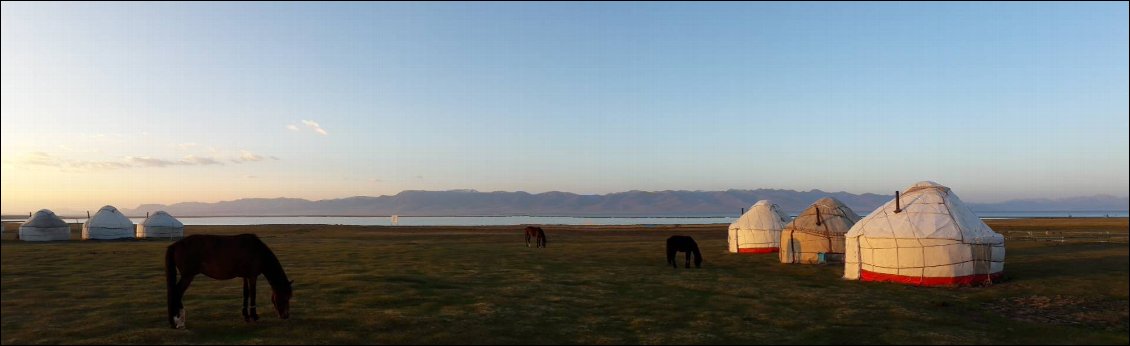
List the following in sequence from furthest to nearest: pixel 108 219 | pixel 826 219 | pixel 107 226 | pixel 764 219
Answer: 1. pixel 108 219
2. pixel 107 226
3. pixel 764 219
4. pixel 826 219

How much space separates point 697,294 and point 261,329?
42.8 ft

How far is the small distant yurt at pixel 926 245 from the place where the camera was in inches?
877

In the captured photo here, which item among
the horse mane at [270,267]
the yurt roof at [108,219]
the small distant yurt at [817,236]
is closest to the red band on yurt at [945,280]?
the small distant yurt at [817,236]

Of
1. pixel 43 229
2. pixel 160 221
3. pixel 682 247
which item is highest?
pixel 160 221

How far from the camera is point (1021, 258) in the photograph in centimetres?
3175

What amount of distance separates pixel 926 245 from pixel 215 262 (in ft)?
77.4

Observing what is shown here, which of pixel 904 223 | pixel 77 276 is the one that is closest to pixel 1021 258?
pixel 904 223

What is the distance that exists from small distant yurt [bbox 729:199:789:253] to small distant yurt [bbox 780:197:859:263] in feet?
18.3

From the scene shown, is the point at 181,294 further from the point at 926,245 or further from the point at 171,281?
the point at 926,245

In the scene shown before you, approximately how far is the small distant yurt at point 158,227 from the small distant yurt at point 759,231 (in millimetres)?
54371

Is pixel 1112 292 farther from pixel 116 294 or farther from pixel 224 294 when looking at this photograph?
pixel 116 294

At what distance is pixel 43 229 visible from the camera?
176ft

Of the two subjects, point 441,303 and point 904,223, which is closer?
point 441,303

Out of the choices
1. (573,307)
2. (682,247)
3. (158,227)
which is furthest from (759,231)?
(158,227)
